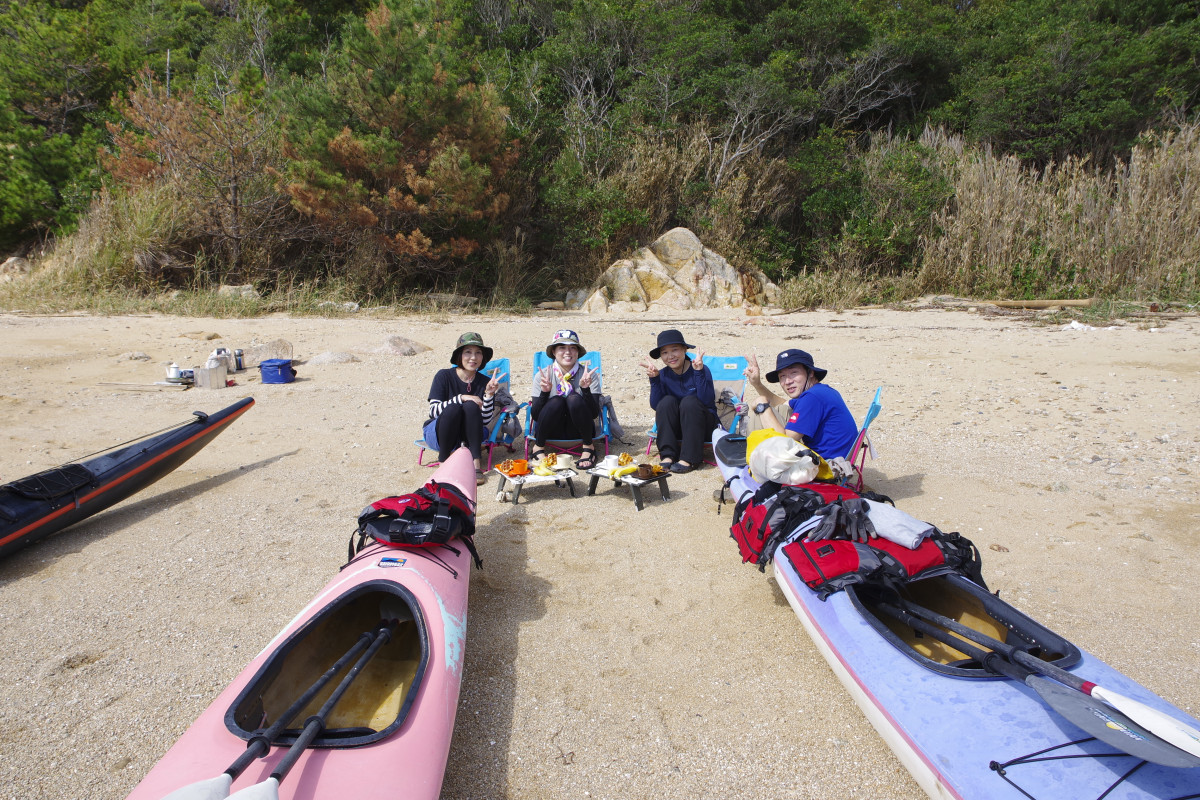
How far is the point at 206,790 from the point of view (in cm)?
174

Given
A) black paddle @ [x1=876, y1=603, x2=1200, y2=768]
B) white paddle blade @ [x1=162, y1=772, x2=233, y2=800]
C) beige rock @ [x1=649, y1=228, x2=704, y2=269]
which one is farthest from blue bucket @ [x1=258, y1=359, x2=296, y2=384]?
beige rock @ [x1=649, y1=228, x2=704, y2=269]

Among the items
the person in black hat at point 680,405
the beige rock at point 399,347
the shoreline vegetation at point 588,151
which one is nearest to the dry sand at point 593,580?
the person in black hat at point 680,405

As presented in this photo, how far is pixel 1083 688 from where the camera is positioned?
2.04 m

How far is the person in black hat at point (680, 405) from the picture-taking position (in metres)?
5.26

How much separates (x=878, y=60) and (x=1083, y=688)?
19622 millimetres

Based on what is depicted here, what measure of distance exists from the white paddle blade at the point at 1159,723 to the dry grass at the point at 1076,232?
12.3m

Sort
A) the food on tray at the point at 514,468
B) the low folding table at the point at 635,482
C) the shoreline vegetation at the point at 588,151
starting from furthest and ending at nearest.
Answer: the shoreline vegetation at the point at 588,151
the food on tray at the point at 514,468
the low folding table at the point at 635,482

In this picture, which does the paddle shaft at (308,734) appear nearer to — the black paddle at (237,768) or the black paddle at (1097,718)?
Answer: the black paddle at (237,768)

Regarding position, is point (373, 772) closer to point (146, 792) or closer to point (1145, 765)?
point (146, 792)

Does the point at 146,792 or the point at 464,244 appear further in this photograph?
the point at 464,244

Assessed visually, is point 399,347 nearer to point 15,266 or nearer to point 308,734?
point 308,734

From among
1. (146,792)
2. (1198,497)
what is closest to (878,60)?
(1198,497)

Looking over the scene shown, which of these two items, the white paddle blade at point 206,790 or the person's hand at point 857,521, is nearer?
the white paddle blade at point 206,790

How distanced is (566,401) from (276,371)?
4.33 meters
